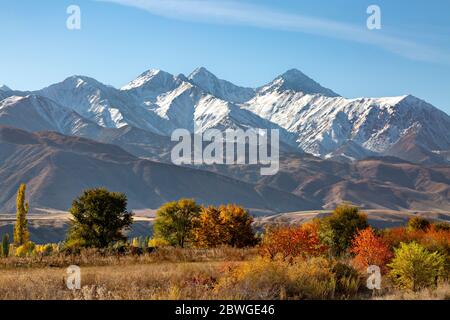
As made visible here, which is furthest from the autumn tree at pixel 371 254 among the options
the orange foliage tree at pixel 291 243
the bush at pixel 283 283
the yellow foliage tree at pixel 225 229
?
the yellow foliage tree at pixel 225 229

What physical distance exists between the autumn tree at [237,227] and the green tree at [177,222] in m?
10.8

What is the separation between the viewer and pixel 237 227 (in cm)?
6438

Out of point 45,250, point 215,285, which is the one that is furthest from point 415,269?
point 45,250

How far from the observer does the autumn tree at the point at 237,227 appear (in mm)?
63625

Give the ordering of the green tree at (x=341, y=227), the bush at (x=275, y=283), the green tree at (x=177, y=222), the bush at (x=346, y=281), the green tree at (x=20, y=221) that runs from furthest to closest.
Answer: the green tree at (x=20, y=221) < the green tree at (x=177, y=222) < the green tree at (x=341, y=227) < the bush at (x=346, y=281) < the bush at (x=275, y=283)

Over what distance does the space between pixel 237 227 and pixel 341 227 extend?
1097 centimetres

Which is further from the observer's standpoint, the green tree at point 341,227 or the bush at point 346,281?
the green tree at point 341,227

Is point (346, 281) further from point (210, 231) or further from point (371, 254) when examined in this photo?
point (210, 231)

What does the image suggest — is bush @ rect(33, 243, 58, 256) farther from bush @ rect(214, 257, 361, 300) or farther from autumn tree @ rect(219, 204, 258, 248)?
bush @ rect(214, 257, 361, 300)

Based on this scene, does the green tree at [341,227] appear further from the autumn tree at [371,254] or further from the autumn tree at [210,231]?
the autumn tree at [371,254]

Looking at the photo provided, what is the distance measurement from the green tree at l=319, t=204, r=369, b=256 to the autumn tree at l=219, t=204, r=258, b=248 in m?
7.71

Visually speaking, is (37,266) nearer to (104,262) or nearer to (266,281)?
(104,262)

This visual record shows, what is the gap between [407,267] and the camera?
3011 cm
